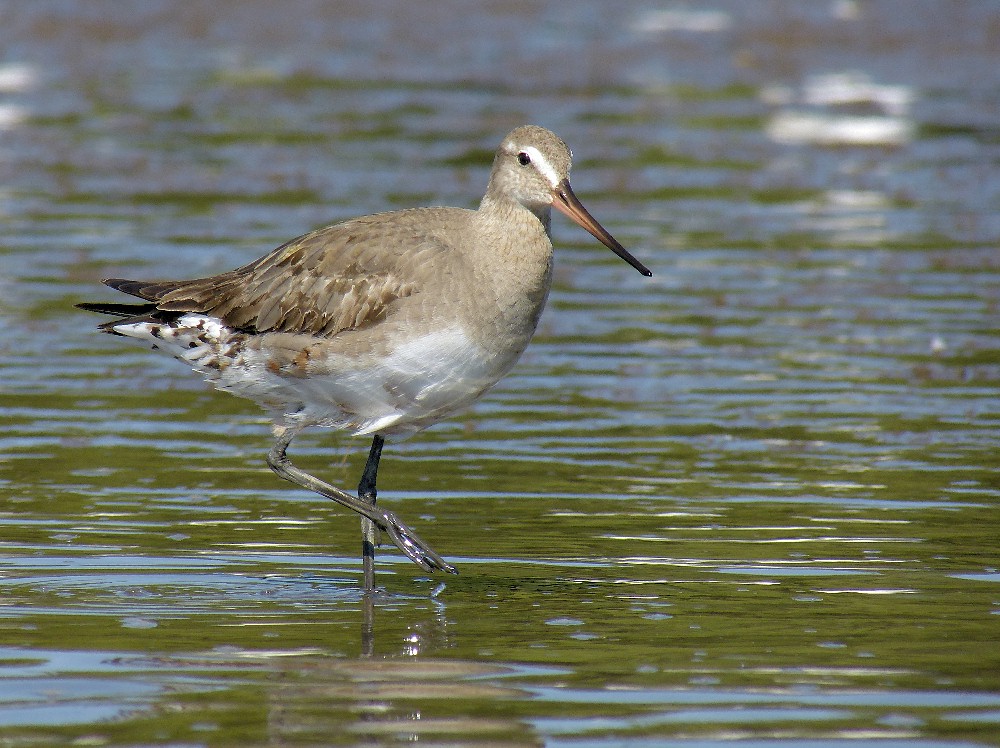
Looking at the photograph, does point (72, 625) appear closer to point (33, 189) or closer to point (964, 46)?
point (33, 189)

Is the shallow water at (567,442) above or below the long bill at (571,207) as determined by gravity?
below

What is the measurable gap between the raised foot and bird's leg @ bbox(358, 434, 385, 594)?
0.07 meters

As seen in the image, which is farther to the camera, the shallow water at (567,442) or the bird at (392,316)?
the bird at (392,316)

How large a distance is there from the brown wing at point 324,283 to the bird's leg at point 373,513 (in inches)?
20.9

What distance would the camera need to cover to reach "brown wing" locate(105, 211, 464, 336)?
7.63 meters

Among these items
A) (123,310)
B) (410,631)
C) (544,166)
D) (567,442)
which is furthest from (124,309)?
(567,442)

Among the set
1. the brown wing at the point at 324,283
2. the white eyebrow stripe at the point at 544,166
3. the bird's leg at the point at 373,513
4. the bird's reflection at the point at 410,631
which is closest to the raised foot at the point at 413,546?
the bird's leg at the point at 373,513

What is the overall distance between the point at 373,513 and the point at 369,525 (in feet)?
0.17

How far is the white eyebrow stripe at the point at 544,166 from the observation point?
763cm

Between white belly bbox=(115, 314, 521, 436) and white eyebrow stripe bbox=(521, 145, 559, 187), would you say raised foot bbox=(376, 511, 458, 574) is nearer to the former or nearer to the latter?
white belly bbox=(115, 314, 521, 436)

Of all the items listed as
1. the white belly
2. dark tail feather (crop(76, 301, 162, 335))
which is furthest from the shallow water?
dark tail feather (crop(76, 301, 162, 335))

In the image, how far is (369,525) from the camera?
7.77 meters

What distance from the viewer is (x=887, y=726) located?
18.7 feet

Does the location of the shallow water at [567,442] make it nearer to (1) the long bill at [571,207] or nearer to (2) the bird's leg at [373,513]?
(2) the bird's leg at [373,513]
